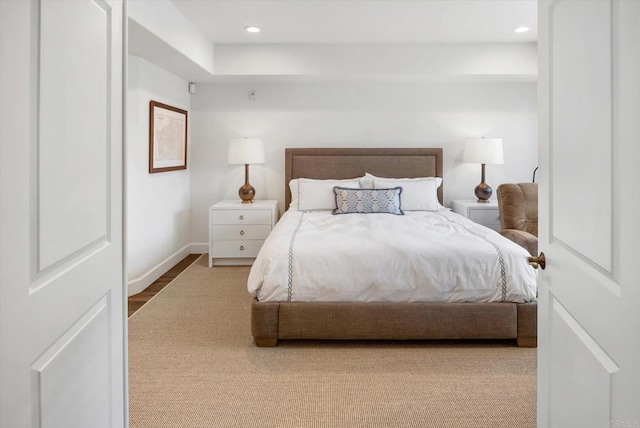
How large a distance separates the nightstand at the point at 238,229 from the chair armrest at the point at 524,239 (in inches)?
93.2

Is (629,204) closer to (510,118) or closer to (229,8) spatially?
(229,8)

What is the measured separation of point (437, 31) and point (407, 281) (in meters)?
2.68

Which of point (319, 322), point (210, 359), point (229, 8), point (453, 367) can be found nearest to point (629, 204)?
point (453, 367)

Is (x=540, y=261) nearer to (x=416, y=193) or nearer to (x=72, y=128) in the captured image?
(x=72, y=128)

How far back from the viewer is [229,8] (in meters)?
3.80

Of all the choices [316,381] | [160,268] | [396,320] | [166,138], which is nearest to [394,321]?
[396,320]

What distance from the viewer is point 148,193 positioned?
439 centimetres

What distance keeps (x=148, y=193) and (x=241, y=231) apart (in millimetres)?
1081

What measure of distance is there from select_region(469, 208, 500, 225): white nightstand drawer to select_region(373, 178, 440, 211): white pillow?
37 cm

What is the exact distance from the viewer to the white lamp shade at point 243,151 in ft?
16.8

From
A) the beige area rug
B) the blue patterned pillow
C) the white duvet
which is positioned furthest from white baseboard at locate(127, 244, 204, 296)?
the blue patterned pillow

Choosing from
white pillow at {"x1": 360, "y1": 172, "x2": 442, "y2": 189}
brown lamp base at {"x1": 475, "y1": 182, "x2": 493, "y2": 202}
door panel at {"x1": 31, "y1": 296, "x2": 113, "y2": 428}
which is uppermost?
white pillow at {"x1": 360, "y1": 172, "x2": 442, "y2": 189}

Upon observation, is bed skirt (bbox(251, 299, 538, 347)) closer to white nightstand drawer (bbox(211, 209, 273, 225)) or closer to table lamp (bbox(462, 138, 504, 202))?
white nightstand drawer (bbox(211, 209, 273, 225))

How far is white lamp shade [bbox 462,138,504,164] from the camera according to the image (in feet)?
16.7
